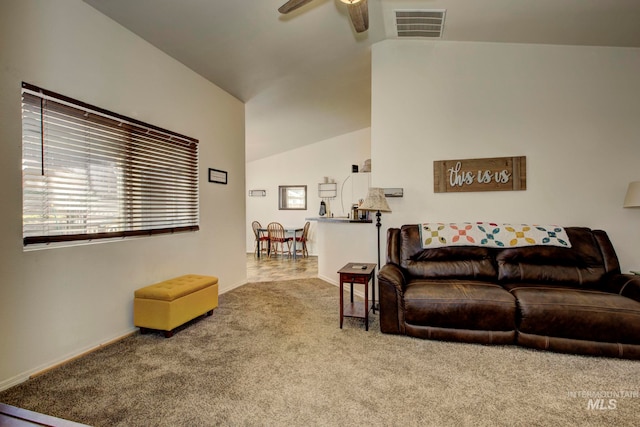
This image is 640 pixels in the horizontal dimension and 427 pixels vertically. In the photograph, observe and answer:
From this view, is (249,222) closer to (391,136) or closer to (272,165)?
(272,165)

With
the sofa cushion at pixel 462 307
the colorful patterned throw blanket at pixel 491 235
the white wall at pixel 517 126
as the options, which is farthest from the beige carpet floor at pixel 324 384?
the white wall at pixel 517 126

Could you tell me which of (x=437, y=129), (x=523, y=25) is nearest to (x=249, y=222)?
(x=437, y=129)

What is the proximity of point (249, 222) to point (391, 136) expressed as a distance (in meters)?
5.49

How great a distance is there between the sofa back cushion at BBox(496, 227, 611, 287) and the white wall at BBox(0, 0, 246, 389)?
3.45 metres

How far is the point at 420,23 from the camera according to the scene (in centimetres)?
315

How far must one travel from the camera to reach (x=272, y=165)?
8023mm

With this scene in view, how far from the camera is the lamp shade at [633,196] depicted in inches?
114

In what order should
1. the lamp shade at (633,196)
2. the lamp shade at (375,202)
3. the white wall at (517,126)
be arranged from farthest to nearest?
1. the lamp shade at (375,202)
2. the white wall at (517,126)
3. the lamp shade at (633,196)

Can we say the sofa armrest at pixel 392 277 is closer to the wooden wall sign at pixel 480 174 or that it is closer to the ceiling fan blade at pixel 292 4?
the wooden wall sign at pixel 480 174

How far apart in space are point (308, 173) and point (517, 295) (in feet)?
19.1

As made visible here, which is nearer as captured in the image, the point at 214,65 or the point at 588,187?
the point at 588,187

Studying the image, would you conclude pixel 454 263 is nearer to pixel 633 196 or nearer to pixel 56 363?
pixel 633 196

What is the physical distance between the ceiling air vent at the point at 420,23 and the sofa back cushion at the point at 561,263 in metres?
2.43

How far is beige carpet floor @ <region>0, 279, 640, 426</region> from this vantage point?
1.61m
